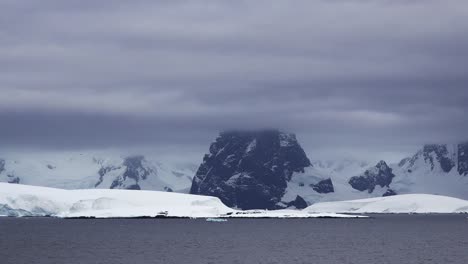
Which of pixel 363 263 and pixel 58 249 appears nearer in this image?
pixel 363 263

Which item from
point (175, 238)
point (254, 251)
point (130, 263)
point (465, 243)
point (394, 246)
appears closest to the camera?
point (130, 263)

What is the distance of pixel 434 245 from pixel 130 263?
66.0m

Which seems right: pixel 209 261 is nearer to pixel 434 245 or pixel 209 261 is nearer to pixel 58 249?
pixel 58 249

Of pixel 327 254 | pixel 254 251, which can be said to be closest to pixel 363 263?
pixel 327 254

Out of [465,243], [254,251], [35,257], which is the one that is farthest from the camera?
[465,243]

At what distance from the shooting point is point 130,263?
123312 millimetres

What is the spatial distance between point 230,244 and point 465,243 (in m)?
45.5

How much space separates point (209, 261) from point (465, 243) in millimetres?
65459

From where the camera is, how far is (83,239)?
7175 inches

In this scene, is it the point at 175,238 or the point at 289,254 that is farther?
the point at 175,238

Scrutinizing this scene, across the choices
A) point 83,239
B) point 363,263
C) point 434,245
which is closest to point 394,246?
point 434,245

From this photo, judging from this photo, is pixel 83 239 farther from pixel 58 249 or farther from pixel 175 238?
pixel 58 249

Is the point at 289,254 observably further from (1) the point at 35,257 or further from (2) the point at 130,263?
(1) the point at 35,257

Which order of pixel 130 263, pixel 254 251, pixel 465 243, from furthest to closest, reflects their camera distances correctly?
pixel 465 243
pixel 254 251
pixel 130 263
